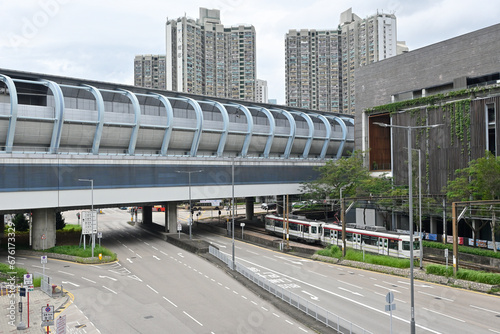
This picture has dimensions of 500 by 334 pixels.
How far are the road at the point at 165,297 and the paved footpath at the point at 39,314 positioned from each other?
0.58 m

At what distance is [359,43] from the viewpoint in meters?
153

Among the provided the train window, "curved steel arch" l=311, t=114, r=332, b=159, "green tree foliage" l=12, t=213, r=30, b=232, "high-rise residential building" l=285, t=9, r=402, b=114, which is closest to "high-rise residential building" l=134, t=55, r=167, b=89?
"high-rise residential building" l=285, t=9, r=402, b=114

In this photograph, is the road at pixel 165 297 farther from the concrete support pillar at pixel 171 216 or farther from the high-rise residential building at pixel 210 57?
the high-rise residential building at pixel 210 57

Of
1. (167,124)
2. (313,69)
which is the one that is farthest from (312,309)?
(313,69)

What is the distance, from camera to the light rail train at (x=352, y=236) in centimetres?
3788

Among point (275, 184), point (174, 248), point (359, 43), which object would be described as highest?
point (359, 43)

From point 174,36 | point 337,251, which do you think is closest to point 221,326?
point 337,251

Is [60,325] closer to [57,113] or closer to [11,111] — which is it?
[11,111]

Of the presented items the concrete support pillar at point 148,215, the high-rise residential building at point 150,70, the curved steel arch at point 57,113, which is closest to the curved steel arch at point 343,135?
the concrete support pillar at point 148,215

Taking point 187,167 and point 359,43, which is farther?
point 359,43

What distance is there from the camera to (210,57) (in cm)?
15925

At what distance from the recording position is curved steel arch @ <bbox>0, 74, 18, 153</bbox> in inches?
1750

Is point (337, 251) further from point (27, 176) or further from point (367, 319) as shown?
point (27, 176)

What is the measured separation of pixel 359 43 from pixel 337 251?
128086 millimetres
